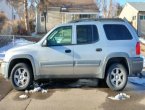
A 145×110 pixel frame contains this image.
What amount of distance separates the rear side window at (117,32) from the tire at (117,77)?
753 millimetres

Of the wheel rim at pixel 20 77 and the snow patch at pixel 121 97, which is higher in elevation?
the wheel rim at pixel 20 77

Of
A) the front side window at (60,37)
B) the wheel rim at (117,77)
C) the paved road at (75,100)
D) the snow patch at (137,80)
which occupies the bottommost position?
the paved road at (75,100)

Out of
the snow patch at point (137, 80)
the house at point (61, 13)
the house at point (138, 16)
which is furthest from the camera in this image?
the house at point (138, 16)

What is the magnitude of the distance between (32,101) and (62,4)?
128ft

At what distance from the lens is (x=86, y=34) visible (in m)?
11.4

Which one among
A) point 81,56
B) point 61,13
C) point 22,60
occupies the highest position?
point 61,13

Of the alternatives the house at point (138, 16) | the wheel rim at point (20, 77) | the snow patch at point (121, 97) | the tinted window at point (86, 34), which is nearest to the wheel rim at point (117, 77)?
the snow patch at point (121, 97)

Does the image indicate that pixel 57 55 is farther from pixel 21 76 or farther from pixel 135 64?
pixel 135 64

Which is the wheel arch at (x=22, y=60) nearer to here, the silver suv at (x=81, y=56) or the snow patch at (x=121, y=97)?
the silver suv at (x=81, y=56)

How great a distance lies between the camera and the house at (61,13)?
154 feet

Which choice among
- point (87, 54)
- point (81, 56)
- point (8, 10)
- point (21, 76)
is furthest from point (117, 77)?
point (8, 10)

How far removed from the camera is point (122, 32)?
11.5 m

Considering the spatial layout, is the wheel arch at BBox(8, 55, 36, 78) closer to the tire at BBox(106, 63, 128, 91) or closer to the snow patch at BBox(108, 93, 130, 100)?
the tire at BBox(106, 63, 128, 91)

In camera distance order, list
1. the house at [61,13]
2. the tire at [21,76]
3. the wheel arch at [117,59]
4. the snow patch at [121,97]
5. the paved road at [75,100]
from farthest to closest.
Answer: the house at [61,13], the tire at [21,76], the wheel arch at [117,59], the snow patch at [121,97], the paved road at [75,100]
